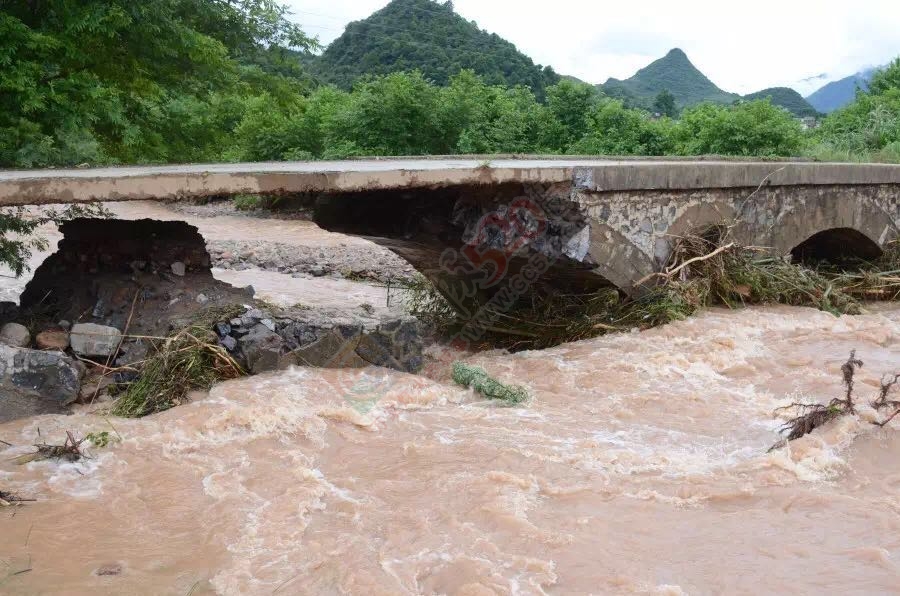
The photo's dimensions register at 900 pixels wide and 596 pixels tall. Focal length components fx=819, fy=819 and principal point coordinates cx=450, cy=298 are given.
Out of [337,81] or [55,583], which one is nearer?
[55,583]

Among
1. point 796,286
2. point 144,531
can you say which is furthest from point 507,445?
point 796,286

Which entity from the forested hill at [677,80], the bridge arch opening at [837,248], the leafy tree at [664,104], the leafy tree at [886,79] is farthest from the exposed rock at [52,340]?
the forested hill at [677,80]

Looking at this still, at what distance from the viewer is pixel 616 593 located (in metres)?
2.59

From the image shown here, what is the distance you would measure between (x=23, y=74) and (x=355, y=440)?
5.83 metres

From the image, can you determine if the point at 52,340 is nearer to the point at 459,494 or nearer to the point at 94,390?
the point at 94,390

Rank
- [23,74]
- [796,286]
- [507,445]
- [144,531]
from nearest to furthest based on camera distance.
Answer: [144,531] → [507,445] → [796,286] → [23,74]

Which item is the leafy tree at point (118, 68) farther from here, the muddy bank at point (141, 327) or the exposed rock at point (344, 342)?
the exposed rock at point (344, 342)

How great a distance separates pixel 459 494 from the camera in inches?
131

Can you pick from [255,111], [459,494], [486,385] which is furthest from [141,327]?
[255,111]

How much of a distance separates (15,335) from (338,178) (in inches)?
83.3

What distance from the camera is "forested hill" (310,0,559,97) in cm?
3431

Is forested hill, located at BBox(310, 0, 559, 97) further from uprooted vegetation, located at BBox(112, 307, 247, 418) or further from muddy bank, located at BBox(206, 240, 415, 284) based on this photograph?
uprooted vegetation, located at BBox(112, 307, 247, 418)

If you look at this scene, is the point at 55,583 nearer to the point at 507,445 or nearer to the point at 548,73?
the point at 507,445

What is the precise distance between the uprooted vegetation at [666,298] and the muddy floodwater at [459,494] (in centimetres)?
115
